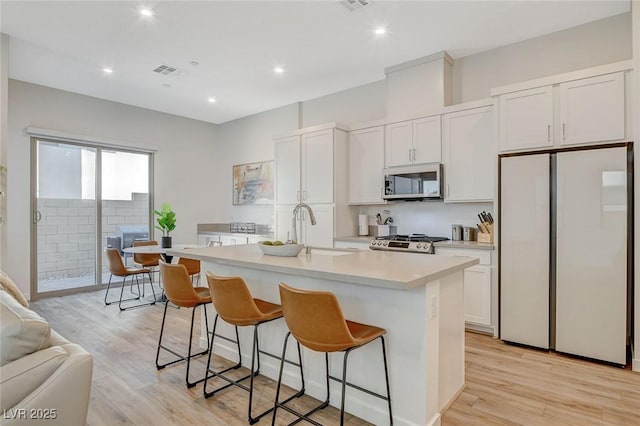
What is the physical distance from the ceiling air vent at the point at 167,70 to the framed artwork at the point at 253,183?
7.22 ft

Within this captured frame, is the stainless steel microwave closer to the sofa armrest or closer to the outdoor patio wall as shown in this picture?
the sofa armrest

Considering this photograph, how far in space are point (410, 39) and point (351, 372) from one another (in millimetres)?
3338

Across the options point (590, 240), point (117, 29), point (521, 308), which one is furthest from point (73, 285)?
point (590, 240)

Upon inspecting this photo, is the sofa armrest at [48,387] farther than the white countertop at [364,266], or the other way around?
the white countertop at [364,266]

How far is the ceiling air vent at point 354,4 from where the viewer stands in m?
3.05

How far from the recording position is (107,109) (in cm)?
574

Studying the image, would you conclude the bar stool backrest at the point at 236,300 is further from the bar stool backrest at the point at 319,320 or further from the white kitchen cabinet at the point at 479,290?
the white kitchen cabinet at the point at 479,290

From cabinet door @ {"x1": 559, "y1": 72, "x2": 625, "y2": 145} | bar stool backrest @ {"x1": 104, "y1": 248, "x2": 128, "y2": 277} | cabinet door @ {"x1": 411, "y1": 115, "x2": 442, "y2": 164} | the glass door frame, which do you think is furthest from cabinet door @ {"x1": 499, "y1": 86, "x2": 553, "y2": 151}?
the glass door frame

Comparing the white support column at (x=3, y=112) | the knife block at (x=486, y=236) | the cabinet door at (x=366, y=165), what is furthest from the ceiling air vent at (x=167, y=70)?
the knife block at (x=486, y=236)

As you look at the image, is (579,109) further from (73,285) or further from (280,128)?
(73,285)

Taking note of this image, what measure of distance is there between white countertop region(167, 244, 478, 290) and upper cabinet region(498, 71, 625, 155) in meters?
1.69

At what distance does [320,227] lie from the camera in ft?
15.9

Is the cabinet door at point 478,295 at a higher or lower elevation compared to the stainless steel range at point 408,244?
lower

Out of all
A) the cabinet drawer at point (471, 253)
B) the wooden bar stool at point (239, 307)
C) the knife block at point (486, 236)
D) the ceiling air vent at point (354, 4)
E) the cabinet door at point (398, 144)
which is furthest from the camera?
the cabinet door at point (398, 144)
